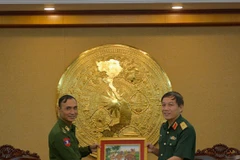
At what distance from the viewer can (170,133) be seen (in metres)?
4.84

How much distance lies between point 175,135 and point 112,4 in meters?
2.41

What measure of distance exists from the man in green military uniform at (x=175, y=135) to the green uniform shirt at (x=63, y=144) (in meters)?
0.75

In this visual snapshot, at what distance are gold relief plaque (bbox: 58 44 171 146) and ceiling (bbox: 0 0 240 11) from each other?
0.63 metres

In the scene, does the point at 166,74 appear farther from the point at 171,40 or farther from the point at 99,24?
the point at 99,24

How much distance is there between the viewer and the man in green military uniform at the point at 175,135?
4.70m

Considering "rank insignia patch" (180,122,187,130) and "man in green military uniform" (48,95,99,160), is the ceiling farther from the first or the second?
"rank insignia patch" (180,122,187,130)

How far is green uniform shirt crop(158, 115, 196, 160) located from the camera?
185 inches

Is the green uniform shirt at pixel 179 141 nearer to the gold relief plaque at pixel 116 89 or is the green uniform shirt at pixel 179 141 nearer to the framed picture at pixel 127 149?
the framed picture at pixel 127 149

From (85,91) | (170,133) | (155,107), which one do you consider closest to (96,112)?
(85,91)

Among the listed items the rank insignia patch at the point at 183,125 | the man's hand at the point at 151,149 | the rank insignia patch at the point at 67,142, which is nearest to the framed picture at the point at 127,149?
the man's hand at the point at 151,149

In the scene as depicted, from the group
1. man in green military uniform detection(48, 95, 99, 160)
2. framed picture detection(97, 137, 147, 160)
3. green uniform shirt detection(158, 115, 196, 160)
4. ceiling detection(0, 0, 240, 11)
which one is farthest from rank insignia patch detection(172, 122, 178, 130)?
ceiling detection(0, 0, 240, 11)

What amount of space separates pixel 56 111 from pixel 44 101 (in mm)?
206

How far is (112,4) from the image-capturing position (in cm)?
671

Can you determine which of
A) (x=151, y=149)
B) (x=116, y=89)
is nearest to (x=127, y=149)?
(x=151, y=149)
